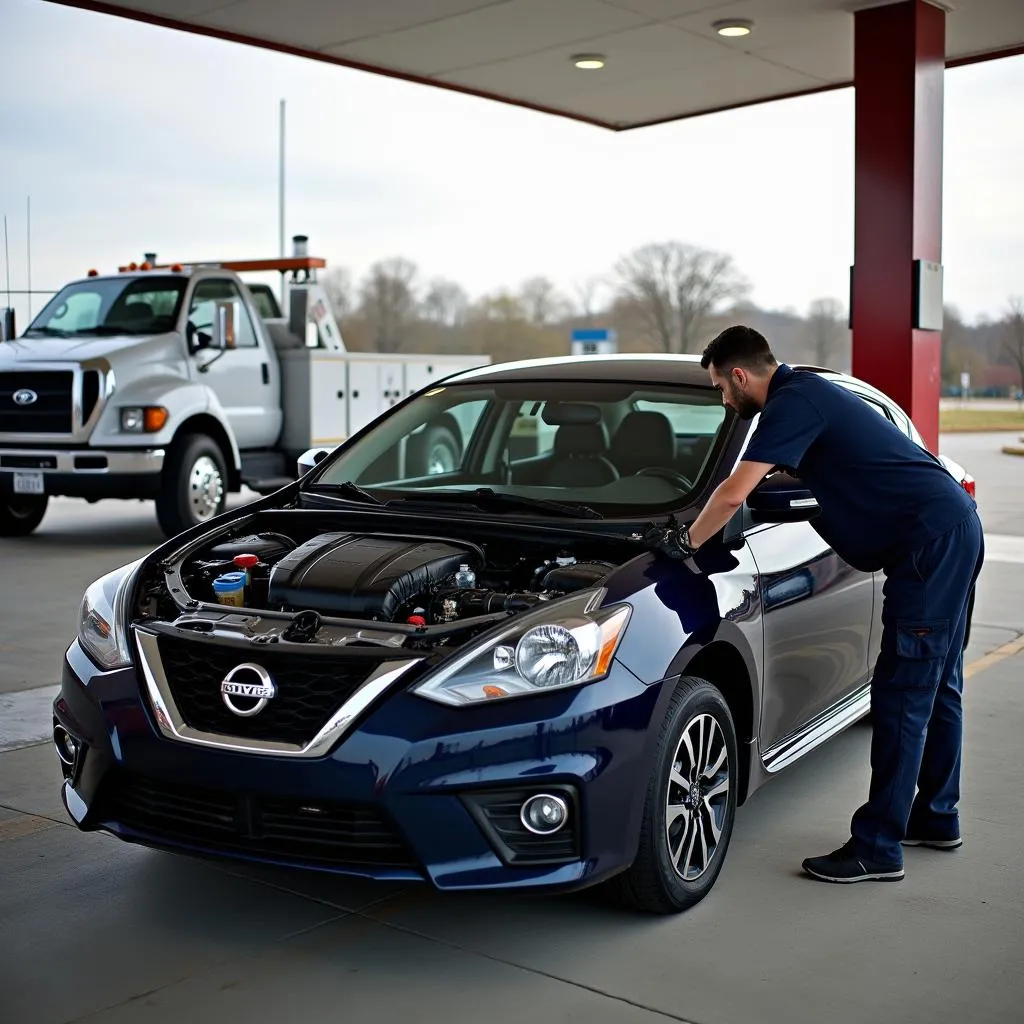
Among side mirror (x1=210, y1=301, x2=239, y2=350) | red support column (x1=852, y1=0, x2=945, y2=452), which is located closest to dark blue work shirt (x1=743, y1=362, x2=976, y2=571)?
red support column (x1=852, y1=0, x2=945, y2=452)

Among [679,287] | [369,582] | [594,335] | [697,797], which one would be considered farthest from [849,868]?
[679,287]

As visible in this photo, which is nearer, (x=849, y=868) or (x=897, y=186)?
(x=849, y=868)

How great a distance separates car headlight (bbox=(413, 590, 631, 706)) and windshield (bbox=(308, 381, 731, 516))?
94 centimetres

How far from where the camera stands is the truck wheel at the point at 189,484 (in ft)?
38.9

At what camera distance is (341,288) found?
66625mm

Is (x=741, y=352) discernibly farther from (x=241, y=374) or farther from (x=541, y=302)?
(x=541, y=302)

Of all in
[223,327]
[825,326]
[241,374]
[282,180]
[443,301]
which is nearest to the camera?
[223,327]

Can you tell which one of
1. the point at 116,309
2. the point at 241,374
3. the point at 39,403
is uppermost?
the point at 116,309

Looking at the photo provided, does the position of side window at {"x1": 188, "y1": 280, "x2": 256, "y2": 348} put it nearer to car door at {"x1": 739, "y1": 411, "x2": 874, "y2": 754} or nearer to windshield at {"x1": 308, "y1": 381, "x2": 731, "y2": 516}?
windshield at {"x1": 308, "y1": 381, "x2": 731, "y2": 516}

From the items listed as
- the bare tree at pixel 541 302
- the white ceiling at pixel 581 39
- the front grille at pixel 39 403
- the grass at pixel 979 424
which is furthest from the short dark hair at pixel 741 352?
the bare tree at pixel 541 302

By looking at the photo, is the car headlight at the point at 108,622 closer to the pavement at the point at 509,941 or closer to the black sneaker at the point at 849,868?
the pavement at the point at 509,941

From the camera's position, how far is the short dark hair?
13.1 ft

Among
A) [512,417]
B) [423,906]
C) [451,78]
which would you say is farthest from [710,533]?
[451,78]

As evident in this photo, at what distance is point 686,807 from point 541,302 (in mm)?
72944
